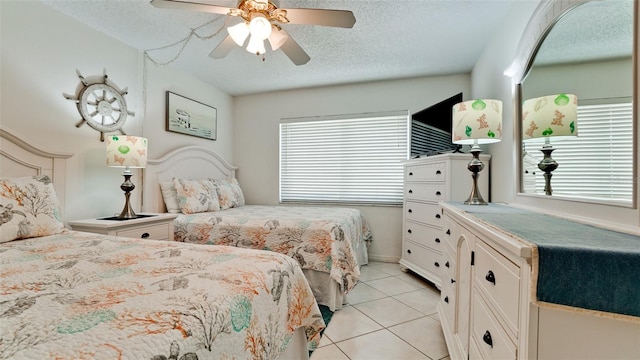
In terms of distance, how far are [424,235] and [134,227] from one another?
2.61m

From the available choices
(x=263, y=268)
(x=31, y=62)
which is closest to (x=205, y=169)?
(x=31, y=62)

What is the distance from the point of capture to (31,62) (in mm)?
1957

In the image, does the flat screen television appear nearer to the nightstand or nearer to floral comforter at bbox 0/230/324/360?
floral comforter at bbox 0/230/324/360

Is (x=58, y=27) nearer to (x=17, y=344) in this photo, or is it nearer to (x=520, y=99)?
(x=17, y=344)

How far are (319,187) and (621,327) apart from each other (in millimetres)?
3399

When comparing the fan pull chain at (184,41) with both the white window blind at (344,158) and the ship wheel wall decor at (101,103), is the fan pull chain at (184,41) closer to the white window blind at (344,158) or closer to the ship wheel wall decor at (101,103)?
the ship wheel wall decor at (101,103)

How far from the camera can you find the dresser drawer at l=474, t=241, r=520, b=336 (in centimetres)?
77

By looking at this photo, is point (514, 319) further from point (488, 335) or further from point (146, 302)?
point (146, 302)

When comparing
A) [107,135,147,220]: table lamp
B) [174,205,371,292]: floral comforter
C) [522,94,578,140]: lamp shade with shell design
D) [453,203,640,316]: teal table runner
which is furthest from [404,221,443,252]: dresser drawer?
[107,135,147,220]: table lamp

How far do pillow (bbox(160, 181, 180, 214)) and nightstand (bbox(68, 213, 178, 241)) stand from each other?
495 millimetres

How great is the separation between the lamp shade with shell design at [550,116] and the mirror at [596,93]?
0.03m

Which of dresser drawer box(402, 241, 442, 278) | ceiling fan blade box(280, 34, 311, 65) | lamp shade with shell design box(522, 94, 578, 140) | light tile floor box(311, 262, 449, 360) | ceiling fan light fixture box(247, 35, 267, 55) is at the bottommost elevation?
light tile floor box(311, 262, 449, 360)

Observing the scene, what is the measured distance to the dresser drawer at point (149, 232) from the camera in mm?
2056

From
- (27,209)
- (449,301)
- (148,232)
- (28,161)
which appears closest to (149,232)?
(148,232)
